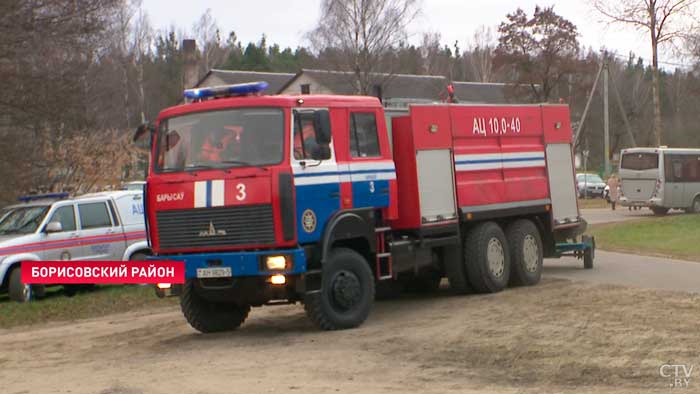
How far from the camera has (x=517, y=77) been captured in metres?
58.5

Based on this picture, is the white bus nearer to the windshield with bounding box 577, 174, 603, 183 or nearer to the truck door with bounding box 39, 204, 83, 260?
the windshield with bounding box 577, 174, 603, 183

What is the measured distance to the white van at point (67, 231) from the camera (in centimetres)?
1806

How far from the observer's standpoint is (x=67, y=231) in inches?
744

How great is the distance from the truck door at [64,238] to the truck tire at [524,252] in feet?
25.6

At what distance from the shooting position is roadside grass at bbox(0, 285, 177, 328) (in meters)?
16.8

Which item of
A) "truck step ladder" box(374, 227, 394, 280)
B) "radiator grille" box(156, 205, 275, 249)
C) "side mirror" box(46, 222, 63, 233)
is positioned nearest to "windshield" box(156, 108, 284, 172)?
"radiator grille" box(156, 205, 275, 249)

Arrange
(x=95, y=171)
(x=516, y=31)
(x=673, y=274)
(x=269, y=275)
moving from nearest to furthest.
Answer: (x=269, y=275)
(x=673, y=274)
(x=95, y=171)
(x=516, y=31)

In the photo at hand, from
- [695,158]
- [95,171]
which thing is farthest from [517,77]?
[95,171]

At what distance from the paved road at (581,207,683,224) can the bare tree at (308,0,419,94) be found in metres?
14.2

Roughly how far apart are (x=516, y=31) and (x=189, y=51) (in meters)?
24.3

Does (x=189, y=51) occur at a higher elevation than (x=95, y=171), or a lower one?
higher

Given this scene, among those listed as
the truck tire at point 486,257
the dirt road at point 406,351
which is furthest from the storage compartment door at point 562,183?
the dirt road at point 406,351

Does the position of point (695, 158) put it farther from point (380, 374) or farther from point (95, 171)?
point (380, 374)
